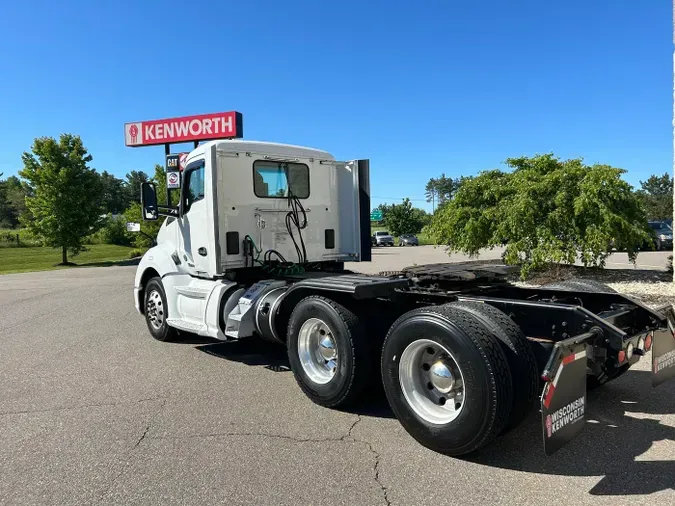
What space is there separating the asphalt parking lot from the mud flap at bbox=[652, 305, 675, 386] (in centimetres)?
43

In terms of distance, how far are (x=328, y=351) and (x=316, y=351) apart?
19cm

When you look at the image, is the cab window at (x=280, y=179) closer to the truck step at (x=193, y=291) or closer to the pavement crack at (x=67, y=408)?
the truck step at (x=193, y=291)

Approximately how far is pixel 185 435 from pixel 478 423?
2.31 metres

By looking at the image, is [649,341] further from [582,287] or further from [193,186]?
[193,186]

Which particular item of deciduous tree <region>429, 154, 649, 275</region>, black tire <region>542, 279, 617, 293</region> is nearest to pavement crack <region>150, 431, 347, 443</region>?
black tire <region>542, 279, 617, 293</region>

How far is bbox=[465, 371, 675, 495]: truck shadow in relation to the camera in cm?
325

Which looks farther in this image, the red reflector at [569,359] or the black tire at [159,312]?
the black tire at [159,312]

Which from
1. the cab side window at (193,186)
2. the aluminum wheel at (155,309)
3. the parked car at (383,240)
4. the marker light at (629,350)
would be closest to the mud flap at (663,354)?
the marker light at (629,350)

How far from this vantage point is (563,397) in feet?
10.5

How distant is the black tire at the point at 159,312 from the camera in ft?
24.5

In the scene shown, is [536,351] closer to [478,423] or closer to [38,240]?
[478,423]

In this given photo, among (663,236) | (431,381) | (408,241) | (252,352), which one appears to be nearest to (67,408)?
(252,352)

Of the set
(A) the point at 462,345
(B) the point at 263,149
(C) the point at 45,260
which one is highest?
(B) the point at 263,149

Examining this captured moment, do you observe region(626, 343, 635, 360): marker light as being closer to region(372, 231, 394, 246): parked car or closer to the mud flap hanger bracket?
the mud flap hanger bracket
